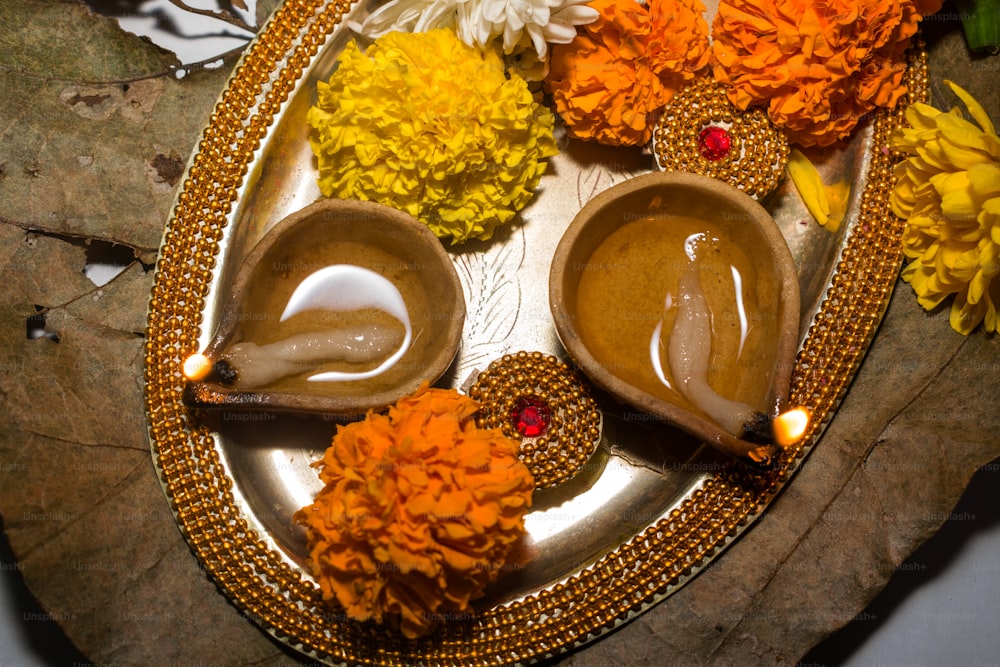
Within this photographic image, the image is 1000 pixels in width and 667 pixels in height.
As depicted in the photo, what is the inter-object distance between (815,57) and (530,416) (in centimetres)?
73

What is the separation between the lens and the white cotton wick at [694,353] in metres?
1.31

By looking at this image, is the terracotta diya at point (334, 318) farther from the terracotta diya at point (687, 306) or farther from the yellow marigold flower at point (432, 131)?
the terracotta diya at point (687, 306)

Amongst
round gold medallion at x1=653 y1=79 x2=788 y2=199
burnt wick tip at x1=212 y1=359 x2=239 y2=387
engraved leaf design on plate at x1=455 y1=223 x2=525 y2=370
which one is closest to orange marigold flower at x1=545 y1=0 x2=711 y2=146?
round gold medallion at x1=653 y1=79 x2=788 y2=199

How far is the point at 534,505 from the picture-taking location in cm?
142

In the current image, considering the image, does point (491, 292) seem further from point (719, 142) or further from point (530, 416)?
point (719, 142)

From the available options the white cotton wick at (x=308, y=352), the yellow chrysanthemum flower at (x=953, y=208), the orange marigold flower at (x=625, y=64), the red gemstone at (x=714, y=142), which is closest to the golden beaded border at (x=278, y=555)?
the yellow chrysanthemum flower at (x=953, y=208)

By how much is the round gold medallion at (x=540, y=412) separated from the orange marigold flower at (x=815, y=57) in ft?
1.84

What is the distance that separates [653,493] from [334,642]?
1.88 ft

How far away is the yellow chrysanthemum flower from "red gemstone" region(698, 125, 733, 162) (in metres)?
0.27

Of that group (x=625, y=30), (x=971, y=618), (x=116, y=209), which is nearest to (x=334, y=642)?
(x=116, y=209)

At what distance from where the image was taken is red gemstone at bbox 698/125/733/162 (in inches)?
55.4

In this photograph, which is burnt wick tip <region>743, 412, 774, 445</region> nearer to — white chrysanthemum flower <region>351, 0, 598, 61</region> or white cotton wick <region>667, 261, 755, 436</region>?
white cotton wick <region>667, 261, 755, 436</region>

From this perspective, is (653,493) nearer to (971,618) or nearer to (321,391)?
(321,391)

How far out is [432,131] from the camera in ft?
4.18
